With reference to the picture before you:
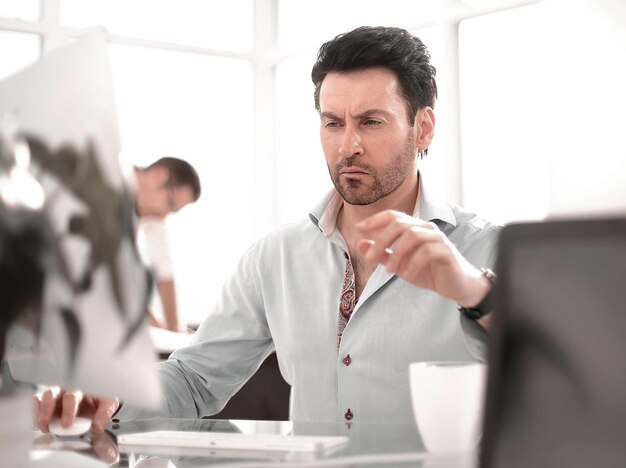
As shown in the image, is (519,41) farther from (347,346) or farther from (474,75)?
(347,346)

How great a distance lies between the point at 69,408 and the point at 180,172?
4218mm

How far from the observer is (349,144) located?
2092mm

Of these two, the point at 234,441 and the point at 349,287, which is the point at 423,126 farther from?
the point at 234,441

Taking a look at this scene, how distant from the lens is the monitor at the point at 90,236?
28.6 inches

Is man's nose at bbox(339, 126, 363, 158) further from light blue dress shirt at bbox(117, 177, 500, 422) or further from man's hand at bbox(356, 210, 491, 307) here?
Answer: man's hand at bbox(356, 210, 491, 307)

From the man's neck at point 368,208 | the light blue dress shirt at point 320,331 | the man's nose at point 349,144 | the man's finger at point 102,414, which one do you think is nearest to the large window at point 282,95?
the man's neck at point 368,208

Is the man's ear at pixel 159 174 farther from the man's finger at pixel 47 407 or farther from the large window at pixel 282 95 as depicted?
the man's finger at pixel 47 407

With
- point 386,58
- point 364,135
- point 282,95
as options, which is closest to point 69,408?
point 364,135

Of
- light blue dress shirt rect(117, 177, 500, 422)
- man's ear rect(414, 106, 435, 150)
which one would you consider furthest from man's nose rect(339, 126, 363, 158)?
man's ear rect(414, 106, 435, 150)

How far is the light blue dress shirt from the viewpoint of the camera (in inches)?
69.2

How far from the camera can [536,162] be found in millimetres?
4250

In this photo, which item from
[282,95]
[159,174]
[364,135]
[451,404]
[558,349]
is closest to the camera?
[558,349]

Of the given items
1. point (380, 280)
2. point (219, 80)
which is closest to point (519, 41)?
point (219, 80)

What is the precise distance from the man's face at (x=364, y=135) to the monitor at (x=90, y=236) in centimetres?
134
